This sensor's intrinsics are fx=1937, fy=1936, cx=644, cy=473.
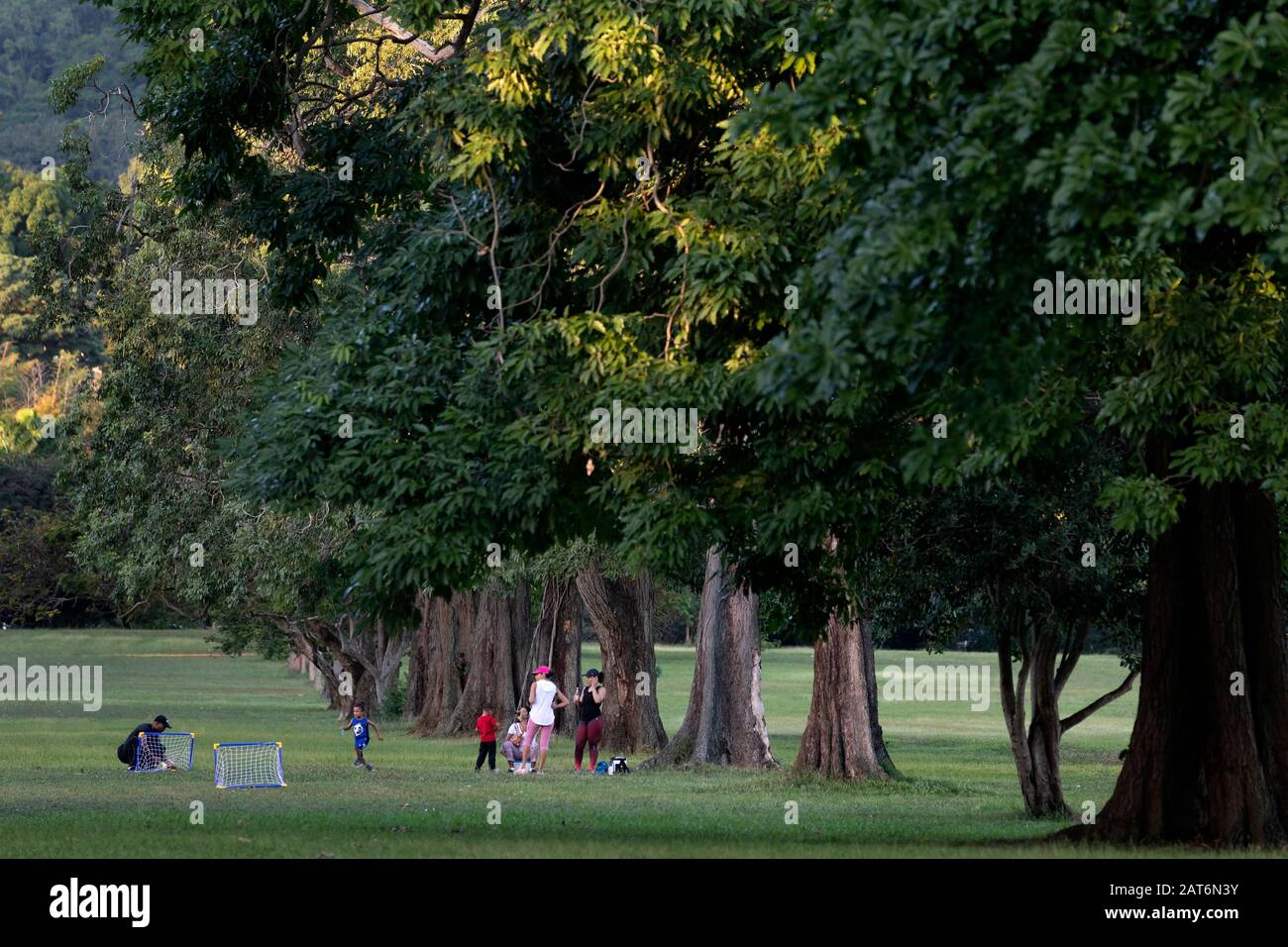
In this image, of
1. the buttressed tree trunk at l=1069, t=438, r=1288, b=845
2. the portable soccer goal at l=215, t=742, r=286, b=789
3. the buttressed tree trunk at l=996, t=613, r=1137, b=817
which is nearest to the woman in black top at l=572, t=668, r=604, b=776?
the portable soccer goal at l=215, t=742, r=286, b=789

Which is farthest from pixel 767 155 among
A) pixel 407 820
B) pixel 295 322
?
pixel 295 322

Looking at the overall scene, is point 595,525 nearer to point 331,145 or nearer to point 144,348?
point 331,145

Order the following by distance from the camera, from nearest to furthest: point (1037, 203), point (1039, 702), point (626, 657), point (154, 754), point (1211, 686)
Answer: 1. point (1037, 203)
2. point (1211, 686)
3. point (1039, 702)
4. point (154, 754)
5. point (626, 657)

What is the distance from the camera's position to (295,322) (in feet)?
105

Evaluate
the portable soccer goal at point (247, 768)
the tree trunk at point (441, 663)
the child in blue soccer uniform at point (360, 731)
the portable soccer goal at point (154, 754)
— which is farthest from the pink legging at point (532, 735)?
the tree trunk at point (441, 663)

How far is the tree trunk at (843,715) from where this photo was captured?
3078cm

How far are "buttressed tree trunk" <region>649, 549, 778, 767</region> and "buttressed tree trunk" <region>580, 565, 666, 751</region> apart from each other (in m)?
3.65

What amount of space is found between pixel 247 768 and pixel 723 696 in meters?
10.1

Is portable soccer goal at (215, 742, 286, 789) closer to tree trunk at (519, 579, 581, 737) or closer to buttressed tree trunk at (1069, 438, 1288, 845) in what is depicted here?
buttressed tree trunk at (1069, 438, 1288, 845)

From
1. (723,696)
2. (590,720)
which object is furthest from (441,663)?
(590,720)

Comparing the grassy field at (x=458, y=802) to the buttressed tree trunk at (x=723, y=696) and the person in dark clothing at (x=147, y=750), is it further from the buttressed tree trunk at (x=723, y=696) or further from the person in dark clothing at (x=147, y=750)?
the buttressed tree trunk at (x=723, y=696)

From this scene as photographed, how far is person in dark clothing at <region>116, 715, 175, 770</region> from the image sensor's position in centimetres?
2909

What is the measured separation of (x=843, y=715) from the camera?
3103cm

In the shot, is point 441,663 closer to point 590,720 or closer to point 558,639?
point 558,639
